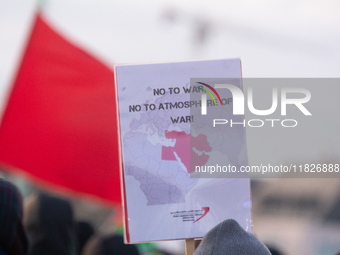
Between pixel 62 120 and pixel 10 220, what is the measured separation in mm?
1301

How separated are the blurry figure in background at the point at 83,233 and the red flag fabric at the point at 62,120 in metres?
0.75

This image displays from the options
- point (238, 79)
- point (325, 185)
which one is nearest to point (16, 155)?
point (238, 79)

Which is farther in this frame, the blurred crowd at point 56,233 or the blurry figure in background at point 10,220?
the blurred crowd at point 56,233

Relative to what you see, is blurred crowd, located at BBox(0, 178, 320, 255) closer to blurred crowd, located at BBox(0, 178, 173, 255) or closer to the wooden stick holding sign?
blurred crowd, located at BBox(0, 178, 173, 255)

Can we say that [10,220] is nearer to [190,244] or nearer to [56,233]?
[190,244]

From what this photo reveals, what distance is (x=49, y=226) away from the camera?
251cm

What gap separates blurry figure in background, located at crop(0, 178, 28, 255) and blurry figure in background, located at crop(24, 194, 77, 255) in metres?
1.35

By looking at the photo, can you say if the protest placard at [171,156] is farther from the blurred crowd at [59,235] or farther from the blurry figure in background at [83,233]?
the blurry figure in background at [83,233]

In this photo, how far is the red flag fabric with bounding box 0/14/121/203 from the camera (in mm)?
2203

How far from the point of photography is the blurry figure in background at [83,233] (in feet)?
9.46

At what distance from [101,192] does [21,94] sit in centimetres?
79

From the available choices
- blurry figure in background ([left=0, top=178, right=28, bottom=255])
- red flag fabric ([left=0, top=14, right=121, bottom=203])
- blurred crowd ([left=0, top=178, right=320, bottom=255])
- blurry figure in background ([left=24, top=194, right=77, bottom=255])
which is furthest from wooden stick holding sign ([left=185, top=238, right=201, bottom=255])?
blurry figure in background ([left=24, top=194, right=77, bottom=255])

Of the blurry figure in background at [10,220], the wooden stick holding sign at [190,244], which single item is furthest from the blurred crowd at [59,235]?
the wooden stick holding sign at [190,244]

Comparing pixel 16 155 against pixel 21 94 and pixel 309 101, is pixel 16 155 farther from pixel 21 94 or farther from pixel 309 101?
pixel 309 101
